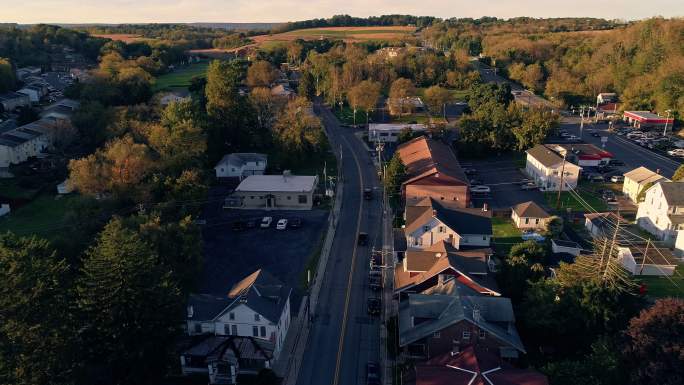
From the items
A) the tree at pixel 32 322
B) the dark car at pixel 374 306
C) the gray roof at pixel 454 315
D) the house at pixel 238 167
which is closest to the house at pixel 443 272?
the dark car at pixel 374 306

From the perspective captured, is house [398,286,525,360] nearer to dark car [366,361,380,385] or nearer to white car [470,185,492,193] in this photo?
dark car [366,361,380,385]

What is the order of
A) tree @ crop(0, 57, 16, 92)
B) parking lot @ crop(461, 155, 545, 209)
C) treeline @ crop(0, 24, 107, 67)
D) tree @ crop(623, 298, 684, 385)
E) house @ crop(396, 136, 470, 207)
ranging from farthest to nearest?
treeline @ crop(0, 24, 107, 67)
tree @ crop(0, 57, 16, 92)
parking lot @ crop(461, 155, 545, 209)
house @ crop(396, 136, 470, 207)
tree @ crop(623, 298, 684, 385)

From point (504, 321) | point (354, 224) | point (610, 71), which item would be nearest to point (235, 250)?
point (354, 224)

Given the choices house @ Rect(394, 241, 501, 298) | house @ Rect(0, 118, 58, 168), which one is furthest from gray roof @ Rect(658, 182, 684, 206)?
house @ Rect(0, 118, 58, 168)

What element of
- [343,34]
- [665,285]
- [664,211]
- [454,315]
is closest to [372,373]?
[454,315]

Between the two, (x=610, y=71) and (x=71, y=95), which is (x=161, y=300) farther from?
(x=610, y=71)

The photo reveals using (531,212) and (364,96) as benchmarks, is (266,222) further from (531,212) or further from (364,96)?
(364,96)
